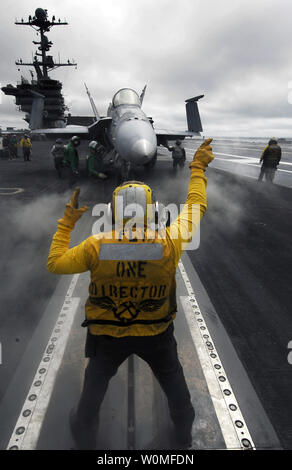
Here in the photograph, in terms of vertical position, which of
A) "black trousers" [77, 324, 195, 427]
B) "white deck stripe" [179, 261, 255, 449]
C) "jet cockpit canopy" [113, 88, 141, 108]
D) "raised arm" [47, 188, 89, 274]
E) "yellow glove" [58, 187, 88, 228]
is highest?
"jet cockpit canopy" [113, 88, 141, 108]

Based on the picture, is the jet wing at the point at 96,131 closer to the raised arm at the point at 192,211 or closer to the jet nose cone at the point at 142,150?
the jet nose cone at the point at 142,150

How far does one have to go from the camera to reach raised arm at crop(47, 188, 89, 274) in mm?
1747

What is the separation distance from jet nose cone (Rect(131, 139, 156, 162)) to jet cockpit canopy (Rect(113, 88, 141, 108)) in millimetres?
4394

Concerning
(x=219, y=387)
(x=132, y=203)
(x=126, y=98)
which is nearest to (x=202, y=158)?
(x=132, y=203)

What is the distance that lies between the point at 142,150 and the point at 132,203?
783cm

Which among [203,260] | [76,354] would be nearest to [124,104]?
[203,260]

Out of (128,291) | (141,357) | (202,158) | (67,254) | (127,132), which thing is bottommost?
(141,357)

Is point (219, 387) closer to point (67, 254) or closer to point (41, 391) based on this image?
point (41, 391)

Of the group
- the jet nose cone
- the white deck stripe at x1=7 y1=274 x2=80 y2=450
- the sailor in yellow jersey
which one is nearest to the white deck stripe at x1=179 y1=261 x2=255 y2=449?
the sailor in yellow jersey

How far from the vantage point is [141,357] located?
1.92 meters

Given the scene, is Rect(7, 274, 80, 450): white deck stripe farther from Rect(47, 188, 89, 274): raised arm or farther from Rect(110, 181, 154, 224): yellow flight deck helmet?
Rect(110, 181, 154, 224): yellow flight deck helmet

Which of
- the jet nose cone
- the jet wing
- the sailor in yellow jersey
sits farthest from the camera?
the jet wing

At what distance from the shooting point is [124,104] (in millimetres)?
12398

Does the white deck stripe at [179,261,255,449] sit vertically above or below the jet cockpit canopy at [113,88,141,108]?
below
